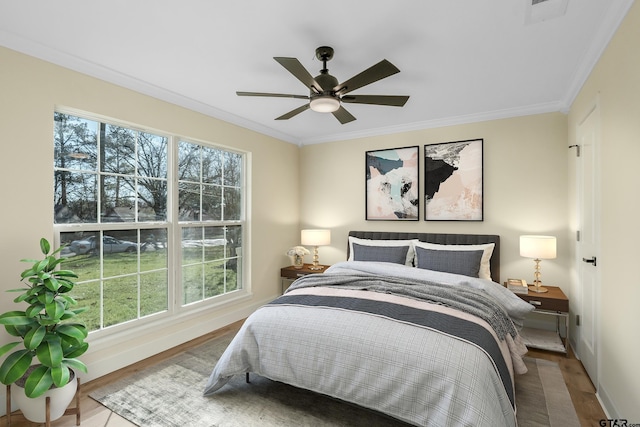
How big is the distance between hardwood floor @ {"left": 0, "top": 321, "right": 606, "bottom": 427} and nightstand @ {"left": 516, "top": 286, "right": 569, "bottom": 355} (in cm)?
8

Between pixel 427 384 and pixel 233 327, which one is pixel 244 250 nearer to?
pixel 233 327

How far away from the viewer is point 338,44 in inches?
90.0

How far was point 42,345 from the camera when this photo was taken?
194cm

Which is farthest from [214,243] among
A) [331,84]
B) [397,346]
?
[397,346]

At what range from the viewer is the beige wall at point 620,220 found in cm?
176

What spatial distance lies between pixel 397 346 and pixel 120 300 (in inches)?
98.5

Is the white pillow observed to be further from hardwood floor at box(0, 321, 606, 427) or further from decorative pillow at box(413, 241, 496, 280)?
hardwood floor at box(0, 321, 606, 427)

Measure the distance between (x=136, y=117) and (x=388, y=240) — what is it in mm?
3114

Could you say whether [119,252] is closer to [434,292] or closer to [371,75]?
[371,75]

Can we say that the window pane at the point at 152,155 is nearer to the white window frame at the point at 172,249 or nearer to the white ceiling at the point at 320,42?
the white window frame at the point at 172,249

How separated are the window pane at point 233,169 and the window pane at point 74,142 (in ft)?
4.80

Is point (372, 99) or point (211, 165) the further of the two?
point (211, 165)

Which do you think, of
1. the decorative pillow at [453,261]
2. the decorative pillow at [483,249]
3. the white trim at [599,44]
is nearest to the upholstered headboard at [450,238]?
the decorative pillow at [483,249]

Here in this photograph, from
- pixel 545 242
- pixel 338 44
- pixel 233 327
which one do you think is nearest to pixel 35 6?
pixel 338 44
